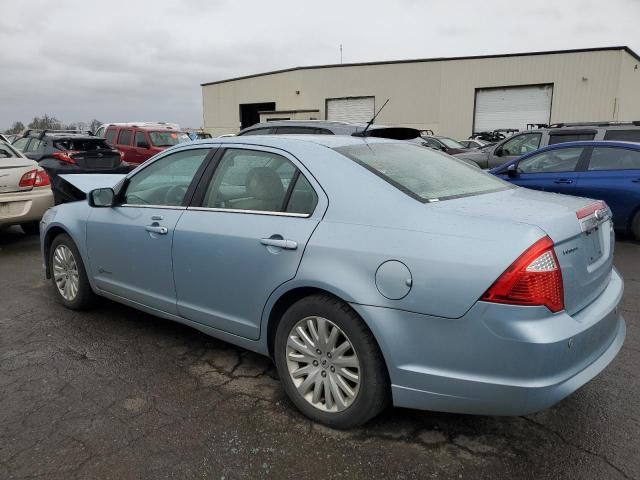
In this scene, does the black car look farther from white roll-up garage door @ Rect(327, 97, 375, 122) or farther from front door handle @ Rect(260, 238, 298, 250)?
white roll-up garage door @ Rect(327, 97, 375, 122)

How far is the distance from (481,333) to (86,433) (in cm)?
211

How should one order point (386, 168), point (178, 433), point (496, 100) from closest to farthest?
point (178, 433)
point (386, 168)
point (496, 100)

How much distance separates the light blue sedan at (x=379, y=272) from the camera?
2.26m

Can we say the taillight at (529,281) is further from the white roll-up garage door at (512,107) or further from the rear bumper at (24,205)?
the white roll-up garage door at (512,107)

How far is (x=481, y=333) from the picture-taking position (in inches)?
88.9

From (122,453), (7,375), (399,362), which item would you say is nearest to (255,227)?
(399,362)

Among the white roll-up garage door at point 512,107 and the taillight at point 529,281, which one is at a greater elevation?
the white roll-up garage door at point 512,107

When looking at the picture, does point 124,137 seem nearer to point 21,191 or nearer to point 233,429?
point 21,191

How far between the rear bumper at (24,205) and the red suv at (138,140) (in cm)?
774

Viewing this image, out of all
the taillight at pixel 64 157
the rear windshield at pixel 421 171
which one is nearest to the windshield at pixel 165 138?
the taillight at pixel 64 157

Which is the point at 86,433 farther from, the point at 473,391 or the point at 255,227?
the point at 473,391

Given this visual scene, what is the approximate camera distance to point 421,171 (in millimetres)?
3135

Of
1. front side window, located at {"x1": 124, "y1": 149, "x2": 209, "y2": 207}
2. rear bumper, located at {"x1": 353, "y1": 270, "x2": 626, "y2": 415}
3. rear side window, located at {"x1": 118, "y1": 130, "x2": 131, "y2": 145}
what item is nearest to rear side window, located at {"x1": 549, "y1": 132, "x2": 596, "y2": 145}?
rear bumper, located at {"x1": 353, "y1": 270, "x2": 626, "y2": 415}

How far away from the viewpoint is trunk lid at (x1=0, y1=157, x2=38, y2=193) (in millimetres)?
7051
